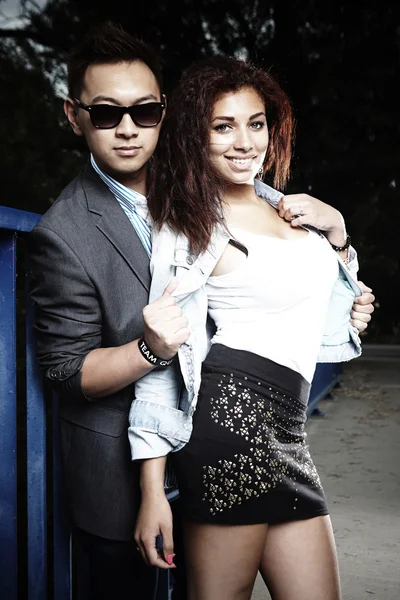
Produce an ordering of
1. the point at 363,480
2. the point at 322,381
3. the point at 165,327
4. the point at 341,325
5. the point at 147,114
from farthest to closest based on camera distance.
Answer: the point at 322,381, the point at 363,480, the point at 341,325, the point at 147,114, the point at 165,327

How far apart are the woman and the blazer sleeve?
6.2 inches

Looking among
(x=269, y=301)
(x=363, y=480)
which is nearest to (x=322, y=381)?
(x=363, y=480)

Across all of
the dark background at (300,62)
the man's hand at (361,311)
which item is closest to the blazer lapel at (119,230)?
the man's hand at (361,311)

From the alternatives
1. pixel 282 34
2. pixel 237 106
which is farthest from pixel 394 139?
pixel 237 106

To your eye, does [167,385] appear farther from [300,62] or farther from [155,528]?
[300,62]

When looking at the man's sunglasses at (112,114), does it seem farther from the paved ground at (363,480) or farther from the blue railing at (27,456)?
the paved ground at (363,480)

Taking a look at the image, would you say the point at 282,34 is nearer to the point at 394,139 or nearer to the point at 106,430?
the point at 394,139

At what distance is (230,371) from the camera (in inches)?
68.7

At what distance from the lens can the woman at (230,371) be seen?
171 centimetres

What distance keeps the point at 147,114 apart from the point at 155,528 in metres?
1.00

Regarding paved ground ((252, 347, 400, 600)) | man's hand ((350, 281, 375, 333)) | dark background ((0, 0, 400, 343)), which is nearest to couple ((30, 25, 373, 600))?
man's hand ((350, 281, 375, 333))

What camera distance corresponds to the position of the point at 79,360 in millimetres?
1697

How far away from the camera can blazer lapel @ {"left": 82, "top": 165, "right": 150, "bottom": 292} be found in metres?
1.76

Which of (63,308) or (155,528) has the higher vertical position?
→ (63,308)
